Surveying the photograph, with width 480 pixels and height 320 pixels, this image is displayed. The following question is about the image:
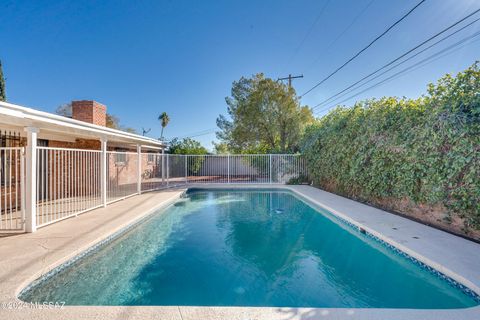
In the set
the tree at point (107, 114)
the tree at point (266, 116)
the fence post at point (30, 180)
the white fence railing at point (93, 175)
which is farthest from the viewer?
the tree at point (107, 114)

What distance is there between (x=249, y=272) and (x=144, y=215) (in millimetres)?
4101

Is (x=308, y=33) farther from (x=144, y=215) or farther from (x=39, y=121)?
(x=39, y=121)

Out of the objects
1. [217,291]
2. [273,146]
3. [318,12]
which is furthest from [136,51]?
[217,291]

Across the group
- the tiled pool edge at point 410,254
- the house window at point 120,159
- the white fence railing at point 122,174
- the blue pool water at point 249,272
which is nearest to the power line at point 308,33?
the tiled pool edge at point 410,254

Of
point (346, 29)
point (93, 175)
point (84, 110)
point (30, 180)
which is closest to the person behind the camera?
point (30, 180)

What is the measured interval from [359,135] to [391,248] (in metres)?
4.86

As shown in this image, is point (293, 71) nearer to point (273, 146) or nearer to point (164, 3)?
point (273, 146)

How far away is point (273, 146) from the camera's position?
59.7ft

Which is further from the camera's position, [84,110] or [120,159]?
[120,159]

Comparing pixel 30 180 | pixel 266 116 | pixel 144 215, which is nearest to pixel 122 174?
pixel 144 215

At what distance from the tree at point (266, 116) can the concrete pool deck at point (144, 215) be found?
1093 centimetres

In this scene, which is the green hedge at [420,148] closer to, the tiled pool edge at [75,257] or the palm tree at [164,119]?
the tiled pool edge at [75,257]

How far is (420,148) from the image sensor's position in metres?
5.38

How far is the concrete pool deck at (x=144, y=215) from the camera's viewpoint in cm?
230
